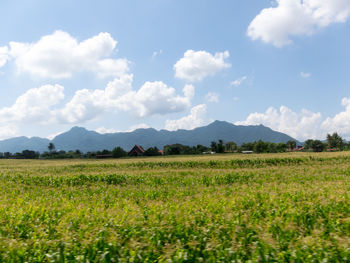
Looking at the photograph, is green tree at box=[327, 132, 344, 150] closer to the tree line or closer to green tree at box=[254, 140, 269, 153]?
the tree line

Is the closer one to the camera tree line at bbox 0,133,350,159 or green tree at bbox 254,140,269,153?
tree line at bbox 0,133,350,159

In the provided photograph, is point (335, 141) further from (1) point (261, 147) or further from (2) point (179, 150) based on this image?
(2) point (179, 150)

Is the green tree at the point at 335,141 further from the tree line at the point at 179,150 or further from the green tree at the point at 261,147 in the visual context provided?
the green tree at the point at 261,147

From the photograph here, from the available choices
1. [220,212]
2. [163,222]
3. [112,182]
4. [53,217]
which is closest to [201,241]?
[163,222]

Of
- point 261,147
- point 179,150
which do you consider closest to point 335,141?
point 261,147

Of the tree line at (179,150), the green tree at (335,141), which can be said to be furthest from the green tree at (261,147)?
the green tree at (335,141)

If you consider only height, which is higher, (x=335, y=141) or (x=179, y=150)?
(x=335, y=141)

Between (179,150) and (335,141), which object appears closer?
(179,150)

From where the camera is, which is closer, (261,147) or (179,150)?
(179,150)

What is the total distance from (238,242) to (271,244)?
817 millimetres

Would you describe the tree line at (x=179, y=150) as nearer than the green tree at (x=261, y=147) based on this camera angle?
Yes

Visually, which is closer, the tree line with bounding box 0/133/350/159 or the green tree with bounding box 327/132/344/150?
the tree line with bounding box 0/133/350/159

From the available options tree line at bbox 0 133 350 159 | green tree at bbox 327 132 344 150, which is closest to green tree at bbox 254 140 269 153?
tree line at bbox 0 133 350 159

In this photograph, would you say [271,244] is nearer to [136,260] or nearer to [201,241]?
[201,241]
